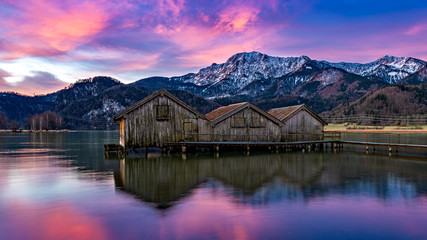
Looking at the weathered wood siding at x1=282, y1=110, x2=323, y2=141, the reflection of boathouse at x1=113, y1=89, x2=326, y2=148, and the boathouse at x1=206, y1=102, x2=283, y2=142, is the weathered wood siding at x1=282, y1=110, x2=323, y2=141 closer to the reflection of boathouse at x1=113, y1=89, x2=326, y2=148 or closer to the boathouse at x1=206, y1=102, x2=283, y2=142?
the reflection of boathouse at x1=113, y1=89, x2=326, y2=148

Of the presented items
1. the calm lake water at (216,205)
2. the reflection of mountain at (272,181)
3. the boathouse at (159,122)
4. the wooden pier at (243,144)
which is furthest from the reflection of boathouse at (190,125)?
the calm lake water at (216,205)

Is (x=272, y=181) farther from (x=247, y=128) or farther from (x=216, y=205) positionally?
(x=247, y=128)

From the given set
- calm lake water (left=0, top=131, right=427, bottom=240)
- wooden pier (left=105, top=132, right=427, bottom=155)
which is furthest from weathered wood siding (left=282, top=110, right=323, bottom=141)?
calm lake water (left=0, top=131, right=427, bottom=240)

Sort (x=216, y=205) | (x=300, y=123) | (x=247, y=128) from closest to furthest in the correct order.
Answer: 1. (x=216, y=205)
2. (x=247, y=128)
3. (x=300, y=123)

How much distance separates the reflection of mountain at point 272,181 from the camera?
1758 centimetres

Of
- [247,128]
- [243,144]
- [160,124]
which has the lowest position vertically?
[243,144]

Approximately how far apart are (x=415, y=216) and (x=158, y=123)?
30833mm

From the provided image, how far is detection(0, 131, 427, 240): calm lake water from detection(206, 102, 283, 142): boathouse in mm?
16294

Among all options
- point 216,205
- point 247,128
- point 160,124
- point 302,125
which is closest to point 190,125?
point 160,124

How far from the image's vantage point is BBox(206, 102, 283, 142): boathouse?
42344 mm

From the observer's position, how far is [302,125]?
47.8 meters

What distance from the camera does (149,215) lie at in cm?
1354

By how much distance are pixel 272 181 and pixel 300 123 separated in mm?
27888

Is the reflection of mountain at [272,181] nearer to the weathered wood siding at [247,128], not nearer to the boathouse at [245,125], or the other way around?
the boathouse at [245,125]
